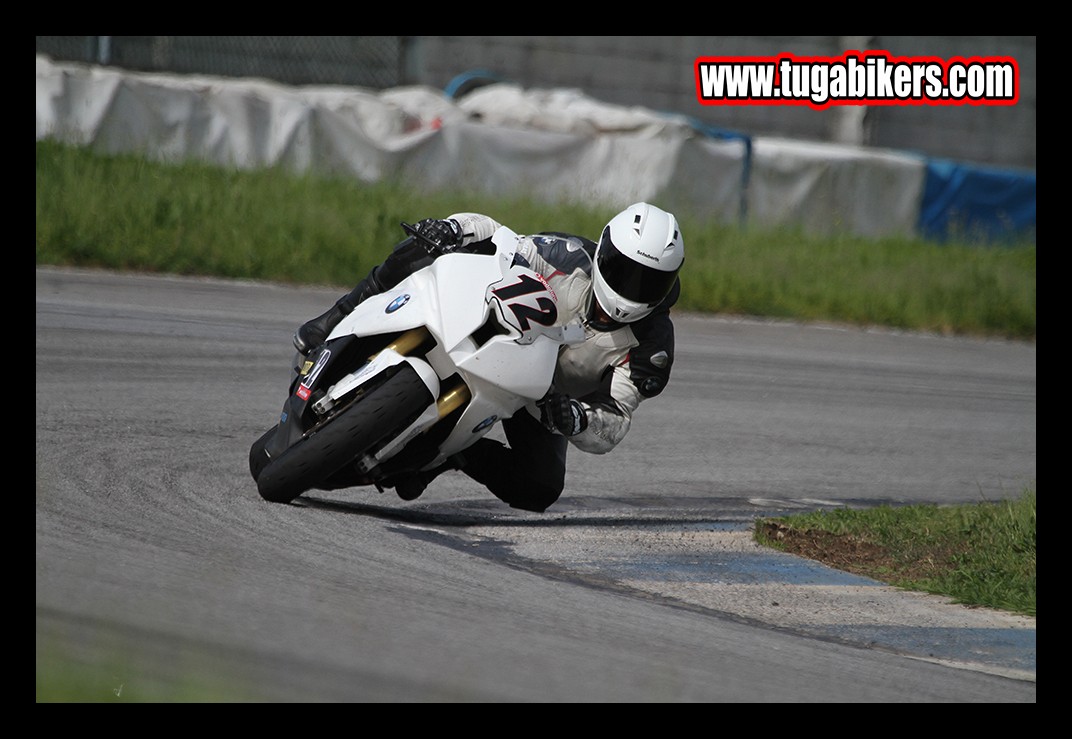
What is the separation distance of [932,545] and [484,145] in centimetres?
982

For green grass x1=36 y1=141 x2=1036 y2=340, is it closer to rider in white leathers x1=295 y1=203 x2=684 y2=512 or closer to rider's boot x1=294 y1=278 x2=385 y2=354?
rider's boot x1=294 y1=278 x2=385 y2=354

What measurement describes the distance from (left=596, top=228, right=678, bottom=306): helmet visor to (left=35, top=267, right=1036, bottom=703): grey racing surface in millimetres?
1050

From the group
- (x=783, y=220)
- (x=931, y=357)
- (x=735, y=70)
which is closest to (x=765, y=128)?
(x=735, y=70)

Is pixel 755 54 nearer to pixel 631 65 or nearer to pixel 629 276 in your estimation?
pixel 631 65

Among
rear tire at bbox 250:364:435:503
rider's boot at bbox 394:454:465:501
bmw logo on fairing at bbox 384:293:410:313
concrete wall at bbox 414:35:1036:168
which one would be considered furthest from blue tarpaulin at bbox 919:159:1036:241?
rear tire at bbox 250:364:435:503

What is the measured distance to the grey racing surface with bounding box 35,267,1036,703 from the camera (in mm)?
3525

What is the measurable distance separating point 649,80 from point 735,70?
1.41 metres

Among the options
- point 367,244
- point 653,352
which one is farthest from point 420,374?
point 367,244

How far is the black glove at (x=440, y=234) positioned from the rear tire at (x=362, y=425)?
742mm

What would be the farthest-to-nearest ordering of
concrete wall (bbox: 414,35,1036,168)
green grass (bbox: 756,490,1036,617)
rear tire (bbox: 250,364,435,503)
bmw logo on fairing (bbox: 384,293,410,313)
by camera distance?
concrete wall (bbox: 414,35,1036,168), green grass (bbox: 756,490,1036,617), bmw logo on fairing (bbox: 384,293,410,313), rear tire (bbox: 250,364,435,503)

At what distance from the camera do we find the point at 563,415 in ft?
16.9

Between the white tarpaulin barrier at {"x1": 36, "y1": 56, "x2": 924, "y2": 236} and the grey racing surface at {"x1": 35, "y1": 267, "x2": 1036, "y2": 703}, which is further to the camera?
the white tarpaulin barrier at {"x1": 36, "y1": 56, "x2": 924, "y2": 236}
